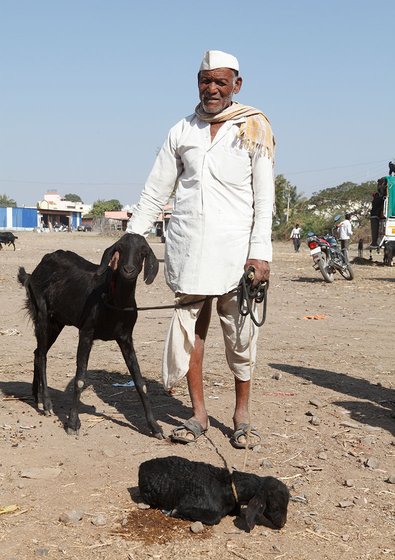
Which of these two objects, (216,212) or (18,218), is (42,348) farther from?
(18,218)

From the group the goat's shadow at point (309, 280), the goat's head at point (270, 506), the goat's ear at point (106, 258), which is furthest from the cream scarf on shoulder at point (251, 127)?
the goat's shadow at point (309, 280)

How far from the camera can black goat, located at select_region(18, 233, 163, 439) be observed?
4395 millimetres

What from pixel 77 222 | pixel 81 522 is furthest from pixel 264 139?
pixel 77 222

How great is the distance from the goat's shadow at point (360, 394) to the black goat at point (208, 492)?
1783 millimetres

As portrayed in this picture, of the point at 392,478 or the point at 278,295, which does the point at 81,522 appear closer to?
the point at 392,478

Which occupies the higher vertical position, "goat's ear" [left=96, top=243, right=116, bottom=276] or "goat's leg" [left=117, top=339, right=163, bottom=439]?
"goat's ear" [left=96, top=243, right=116, bottom=276]

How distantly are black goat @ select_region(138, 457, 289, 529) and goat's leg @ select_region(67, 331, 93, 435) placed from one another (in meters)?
1.16

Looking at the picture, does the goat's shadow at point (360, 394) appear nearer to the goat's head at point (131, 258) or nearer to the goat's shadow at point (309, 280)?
the goat's head at point (131, 258)

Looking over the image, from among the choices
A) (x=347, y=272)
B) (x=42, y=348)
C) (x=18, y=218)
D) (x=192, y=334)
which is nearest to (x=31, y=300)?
(x=42, y=348)

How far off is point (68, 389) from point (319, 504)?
9.37 feet

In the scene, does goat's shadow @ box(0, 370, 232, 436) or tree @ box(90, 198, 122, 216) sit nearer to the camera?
goat's shadow @ box(0, 370, 232, 436)

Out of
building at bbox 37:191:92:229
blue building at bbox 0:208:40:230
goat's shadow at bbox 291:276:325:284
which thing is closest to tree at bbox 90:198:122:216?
building at bbox 37:191:92:229

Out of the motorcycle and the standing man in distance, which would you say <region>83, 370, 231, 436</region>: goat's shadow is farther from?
the motorcycle

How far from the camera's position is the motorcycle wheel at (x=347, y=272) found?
17.9 m
